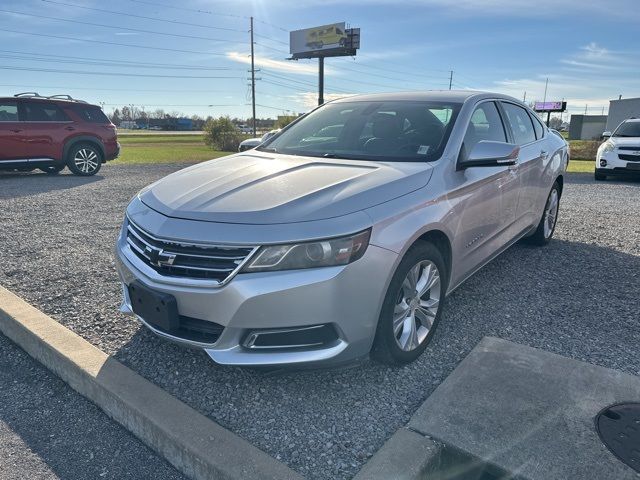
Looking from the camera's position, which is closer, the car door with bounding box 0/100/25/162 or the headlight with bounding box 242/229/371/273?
the headlight with bounding box 242/229/371/273

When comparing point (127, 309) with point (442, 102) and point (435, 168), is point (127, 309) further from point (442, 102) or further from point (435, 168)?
point (442, 102)

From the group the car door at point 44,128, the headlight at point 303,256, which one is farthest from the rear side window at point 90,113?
the headlight at point 303,256

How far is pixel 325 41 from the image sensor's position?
48.2 metres

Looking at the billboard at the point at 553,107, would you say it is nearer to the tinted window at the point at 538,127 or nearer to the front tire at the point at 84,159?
the front tire at the point at 84,159

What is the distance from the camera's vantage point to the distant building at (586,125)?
227 feet

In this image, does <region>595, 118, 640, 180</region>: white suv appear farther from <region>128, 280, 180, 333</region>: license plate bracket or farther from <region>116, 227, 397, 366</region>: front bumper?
<region>128, 280, 180, 333</region>: license plate bracket

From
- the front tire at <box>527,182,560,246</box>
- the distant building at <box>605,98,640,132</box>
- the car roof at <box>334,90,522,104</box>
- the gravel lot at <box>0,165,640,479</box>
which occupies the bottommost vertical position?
the gravel lot at <box>0,165,640,479</box>

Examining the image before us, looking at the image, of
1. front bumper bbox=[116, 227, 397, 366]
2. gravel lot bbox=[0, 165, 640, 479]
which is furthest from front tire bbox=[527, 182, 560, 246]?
front bumper bbox=[116, 227, 397, 366]

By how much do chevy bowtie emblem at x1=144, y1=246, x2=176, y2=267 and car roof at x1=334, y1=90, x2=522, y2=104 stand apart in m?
2.41

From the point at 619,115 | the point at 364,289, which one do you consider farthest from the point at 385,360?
the point at 619,115

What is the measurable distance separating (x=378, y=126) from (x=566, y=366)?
82.7 inches

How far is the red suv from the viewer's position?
10.7 meters

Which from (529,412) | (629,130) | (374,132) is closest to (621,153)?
(629,130)

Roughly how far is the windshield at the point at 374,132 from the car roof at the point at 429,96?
89mm
